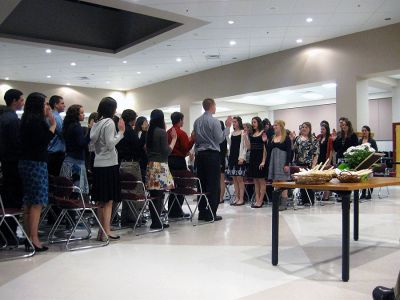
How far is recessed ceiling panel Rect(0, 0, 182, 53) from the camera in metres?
9.17

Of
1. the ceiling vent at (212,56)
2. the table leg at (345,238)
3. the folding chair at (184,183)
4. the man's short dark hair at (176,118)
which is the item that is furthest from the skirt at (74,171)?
the ceiling vent at (212,56)

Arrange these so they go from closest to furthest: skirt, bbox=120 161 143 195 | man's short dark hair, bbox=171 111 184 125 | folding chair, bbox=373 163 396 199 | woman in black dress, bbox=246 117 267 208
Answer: folding chair, bbox=373 163 396 199, skirt, bbox=120 161 143 195, man's short dark hair, bbox=171 111 184 125, woman in black dress, bbox=246 117 267 208

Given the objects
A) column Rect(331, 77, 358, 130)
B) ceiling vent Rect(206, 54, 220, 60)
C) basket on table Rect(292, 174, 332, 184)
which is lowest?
basket on table Rect(292, 174, 332, 184)

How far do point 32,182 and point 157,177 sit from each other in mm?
1637

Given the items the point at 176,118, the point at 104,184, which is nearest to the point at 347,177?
the point at 104,184

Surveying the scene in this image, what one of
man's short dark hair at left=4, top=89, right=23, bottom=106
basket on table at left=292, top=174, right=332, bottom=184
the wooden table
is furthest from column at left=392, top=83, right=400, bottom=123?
man's short dark hair at left=4, top=89, right=23, bottom=106

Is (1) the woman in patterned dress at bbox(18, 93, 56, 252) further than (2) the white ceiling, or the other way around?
(2) the white ceiling

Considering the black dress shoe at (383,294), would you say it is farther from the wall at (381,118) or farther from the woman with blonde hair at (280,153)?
the wall at (381,118)

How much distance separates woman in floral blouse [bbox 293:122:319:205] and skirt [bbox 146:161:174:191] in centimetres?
332

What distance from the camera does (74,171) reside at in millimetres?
4840

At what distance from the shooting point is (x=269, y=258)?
3.79 m

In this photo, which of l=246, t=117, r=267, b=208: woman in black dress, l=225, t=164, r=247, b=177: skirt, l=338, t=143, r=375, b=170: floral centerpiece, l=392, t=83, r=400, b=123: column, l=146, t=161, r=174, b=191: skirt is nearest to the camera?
l=338, t=143, r=375, b=170: floral centerpiece

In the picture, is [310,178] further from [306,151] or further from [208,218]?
[306,151]

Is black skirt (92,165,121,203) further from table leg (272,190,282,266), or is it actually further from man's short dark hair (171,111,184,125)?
table leg (272,190,282,266)
